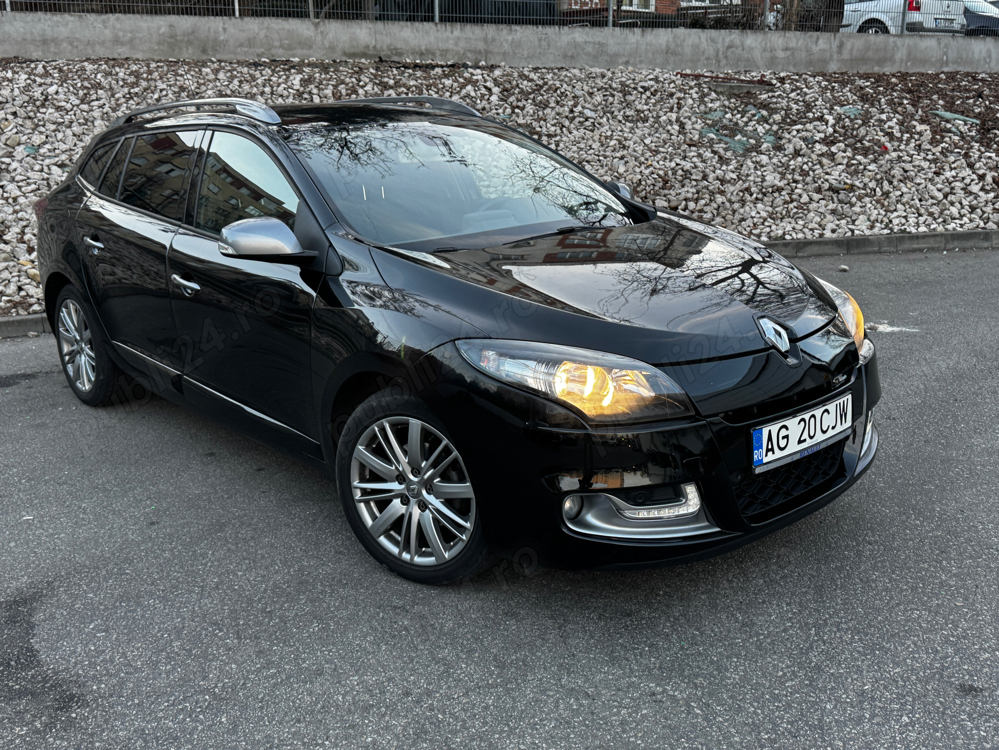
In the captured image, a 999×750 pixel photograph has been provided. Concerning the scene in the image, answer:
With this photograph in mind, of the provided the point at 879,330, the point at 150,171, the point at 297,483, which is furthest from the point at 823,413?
the point at 879,330

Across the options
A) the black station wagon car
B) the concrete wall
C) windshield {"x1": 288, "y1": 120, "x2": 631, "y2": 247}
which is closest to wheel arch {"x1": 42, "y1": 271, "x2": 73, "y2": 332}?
the black station wagon car

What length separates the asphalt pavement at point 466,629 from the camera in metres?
2.42

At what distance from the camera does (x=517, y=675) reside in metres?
2.64

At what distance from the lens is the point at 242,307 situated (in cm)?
349

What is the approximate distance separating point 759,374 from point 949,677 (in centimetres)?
103

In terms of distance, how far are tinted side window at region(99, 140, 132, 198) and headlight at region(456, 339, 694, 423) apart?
2.91 m

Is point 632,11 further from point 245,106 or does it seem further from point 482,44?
point 245,106

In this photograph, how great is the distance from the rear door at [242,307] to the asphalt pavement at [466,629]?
49 centimetres

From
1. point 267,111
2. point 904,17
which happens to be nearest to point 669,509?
point 267,111

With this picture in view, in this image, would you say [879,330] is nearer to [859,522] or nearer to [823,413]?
[859,522]

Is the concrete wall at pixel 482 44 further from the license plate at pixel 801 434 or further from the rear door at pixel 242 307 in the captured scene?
the license plate at pixel 801 434

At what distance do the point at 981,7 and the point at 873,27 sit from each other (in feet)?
6.99

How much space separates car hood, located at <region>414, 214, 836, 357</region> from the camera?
9.13ft

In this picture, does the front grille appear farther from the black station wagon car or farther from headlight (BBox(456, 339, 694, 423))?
headlight (BBox(456, 339, 694, 423))
